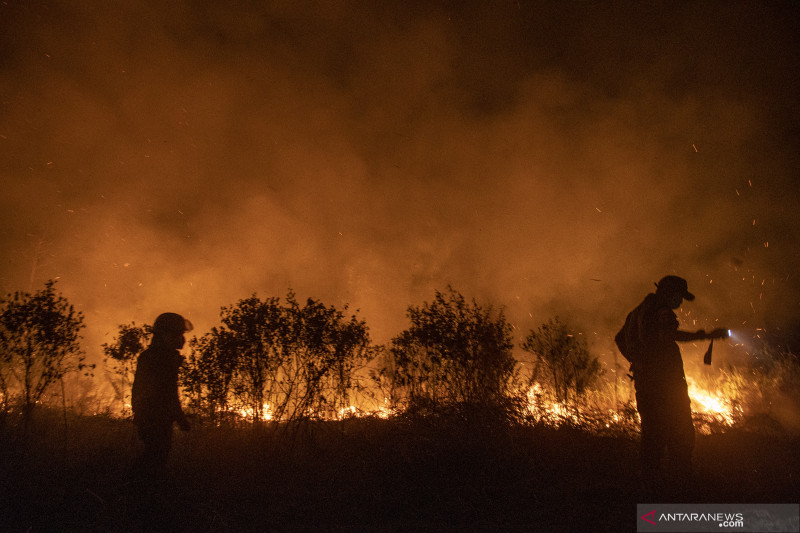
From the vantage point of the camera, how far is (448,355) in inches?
352

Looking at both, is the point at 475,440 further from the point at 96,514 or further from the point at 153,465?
the point at 96,514

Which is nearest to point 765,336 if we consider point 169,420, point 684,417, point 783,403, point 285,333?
point 783,403

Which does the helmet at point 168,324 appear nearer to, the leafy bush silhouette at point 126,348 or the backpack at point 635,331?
the backpack at point 635,331

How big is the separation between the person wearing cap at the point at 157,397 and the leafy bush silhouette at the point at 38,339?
4845mm

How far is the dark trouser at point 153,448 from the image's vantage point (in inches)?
195

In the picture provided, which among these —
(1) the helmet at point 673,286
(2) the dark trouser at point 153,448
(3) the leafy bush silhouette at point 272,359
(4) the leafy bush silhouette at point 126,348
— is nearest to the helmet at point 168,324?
(2) the dark trouser at point 153,448

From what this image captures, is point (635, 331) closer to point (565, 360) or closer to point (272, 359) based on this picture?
point (272, 359)

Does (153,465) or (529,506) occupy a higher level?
(153,465)

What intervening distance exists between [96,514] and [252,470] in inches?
86.8

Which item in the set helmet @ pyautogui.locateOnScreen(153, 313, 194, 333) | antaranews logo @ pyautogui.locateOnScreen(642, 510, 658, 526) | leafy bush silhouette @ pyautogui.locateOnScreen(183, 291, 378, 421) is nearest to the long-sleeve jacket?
helmet @ pyautogui.locateOnScreen(153, 313, 194, 333)

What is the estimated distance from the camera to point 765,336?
26.5m

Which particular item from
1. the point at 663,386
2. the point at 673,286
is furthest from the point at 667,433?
the point at 673,286

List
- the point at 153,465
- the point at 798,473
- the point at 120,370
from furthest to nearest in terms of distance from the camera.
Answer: the point at 120,370 < the point at 798,473 < the point at 153,465

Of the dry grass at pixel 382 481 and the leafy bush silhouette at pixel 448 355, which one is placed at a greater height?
the leafy bush silhouette at pixel 448 355
